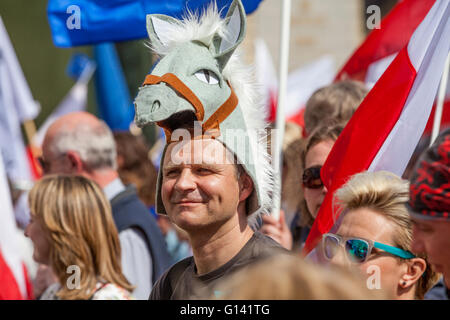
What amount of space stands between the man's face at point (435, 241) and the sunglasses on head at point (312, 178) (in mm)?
1469

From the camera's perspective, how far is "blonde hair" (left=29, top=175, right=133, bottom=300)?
357cm

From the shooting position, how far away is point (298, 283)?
141cm

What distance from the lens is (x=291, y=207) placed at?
439cm

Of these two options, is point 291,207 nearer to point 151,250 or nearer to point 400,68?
point 151,250

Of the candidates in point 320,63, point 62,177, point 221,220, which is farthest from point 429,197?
point 320,63

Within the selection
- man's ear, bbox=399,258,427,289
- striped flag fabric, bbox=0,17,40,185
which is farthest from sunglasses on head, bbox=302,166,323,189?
striped flag fabric, bbox=0,17,40,185

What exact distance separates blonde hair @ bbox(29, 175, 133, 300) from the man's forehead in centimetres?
116

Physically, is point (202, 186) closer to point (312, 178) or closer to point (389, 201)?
point (389, 201)

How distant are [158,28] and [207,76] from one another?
1.13ft

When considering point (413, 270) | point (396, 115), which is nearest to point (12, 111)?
point (396, 115)

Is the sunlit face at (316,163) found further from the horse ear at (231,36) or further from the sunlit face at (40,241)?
the sunlit face at (40,241)

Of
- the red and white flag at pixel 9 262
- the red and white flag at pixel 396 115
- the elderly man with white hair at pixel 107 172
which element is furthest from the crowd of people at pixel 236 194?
the red and white flag at pixel 9 262

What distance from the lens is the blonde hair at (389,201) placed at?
2.64 meters
